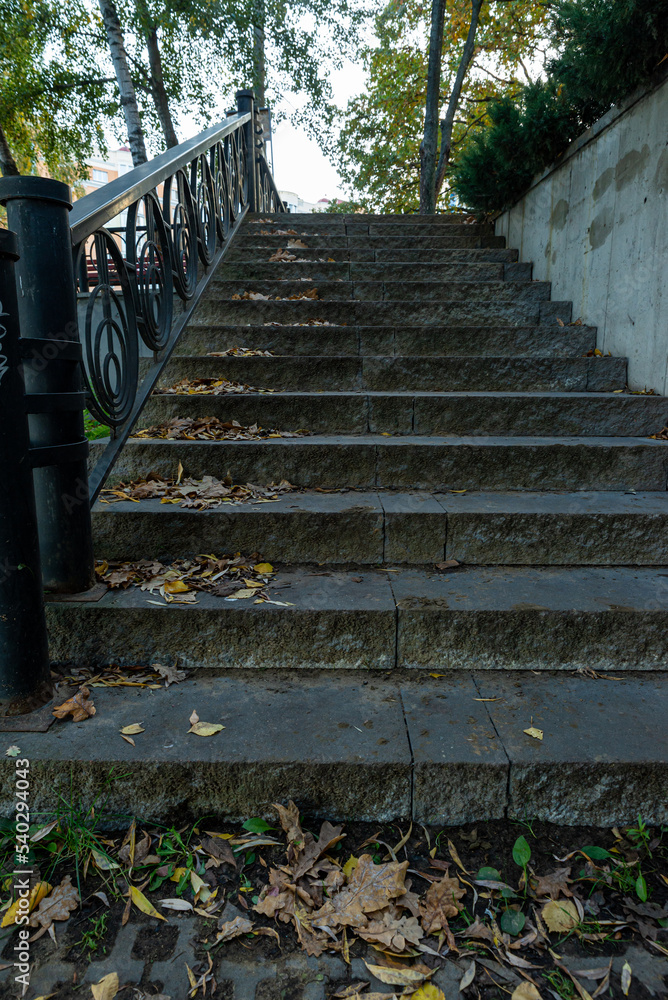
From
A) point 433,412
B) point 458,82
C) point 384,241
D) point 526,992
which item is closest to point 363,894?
point 526,992

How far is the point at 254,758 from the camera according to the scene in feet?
5.24

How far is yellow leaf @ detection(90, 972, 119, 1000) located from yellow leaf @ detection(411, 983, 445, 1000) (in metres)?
0.61

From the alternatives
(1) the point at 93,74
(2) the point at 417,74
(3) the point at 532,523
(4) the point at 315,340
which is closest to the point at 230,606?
(3) the point at 532,523

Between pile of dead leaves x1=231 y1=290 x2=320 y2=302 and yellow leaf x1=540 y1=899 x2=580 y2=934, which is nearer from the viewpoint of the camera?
yellow leaf x1=540 y1=899 x2=580 y2=934

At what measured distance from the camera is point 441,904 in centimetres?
140

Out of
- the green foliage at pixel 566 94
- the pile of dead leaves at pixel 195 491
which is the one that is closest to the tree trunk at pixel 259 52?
the green foliage at pixel 566 94

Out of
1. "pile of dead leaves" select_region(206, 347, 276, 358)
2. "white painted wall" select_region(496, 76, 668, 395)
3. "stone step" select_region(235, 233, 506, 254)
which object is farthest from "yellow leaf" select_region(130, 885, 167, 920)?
"stone step" select_region(235, 233, 506, 254)

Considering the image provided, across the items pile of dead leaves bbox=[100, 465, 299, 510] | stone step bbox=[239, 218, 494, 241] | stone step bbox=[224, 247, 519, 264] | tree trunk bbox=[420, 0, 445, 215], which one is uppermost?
tree trunk bbox=[420, 0, 445, 215]

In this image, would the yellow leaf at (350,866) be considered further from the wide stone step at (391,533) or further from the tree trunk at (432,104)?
the tree trunk at (432,104)

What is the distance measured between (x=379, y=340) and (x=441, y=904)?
10.2ft

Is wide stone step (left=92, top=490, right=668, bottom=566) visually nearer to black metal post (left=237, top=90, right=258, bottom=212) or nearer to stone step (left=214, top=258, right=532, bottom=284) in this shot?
stone step (left=214, top=258, right=532, bottom=284)

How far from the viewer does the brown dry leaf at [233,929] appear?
52.7 inches

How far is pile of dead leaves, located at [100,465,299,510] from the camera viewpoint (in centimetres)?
254

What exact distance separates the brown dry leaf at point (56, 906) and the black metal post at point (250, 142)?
7063mm
